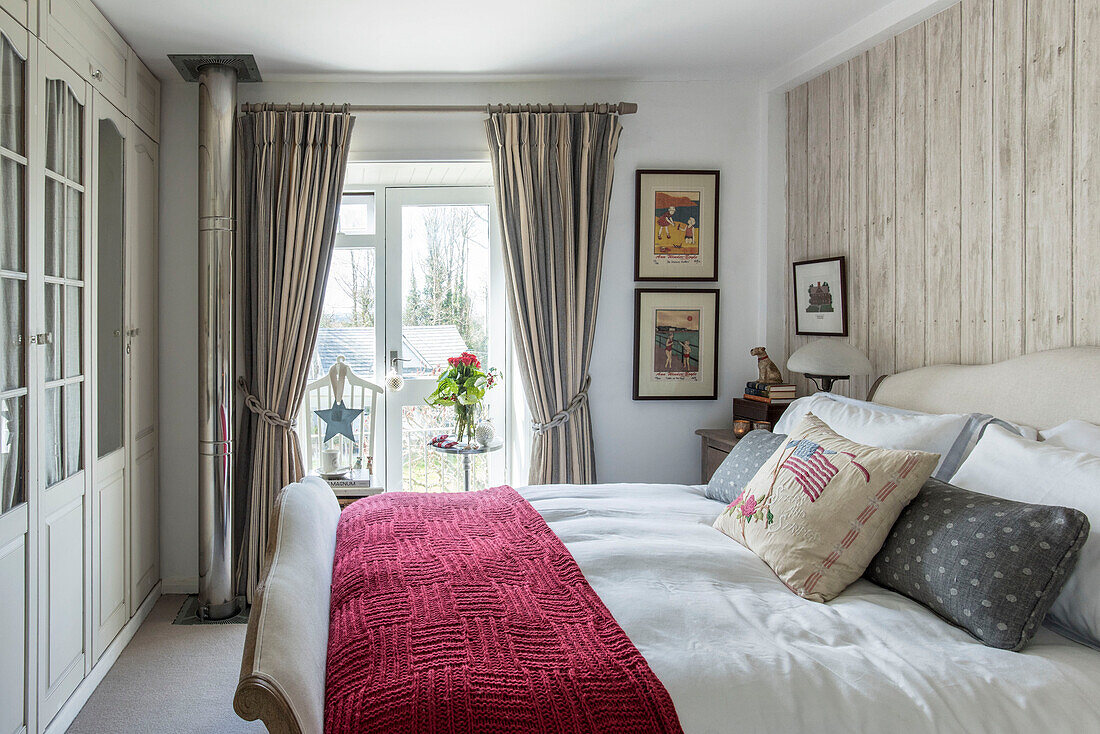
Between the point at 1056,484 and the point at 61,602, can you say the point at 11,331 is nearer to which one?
the point at 61,602

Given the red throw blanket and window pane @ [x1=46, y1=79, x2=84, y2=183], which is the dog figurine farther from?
window pane @ [x1=46, y1=79, x2=84, y2=183]

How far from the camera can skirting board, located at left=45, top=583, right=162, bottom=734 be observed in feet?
8.52

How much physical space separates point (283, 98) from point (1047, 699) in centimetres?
385

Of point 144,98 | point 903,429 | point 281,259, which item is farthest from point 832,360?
point 144,98

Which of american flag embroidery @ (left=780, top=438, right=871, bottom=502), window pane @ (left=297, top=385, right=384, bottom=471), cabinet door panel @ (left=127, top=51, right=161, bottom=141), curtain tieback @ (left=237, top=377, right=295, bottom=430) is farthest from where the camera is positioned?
window pane @ (left=297, top=385, right=384, bottom=471)

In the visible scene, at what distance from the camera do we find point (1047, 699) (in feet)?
4.58

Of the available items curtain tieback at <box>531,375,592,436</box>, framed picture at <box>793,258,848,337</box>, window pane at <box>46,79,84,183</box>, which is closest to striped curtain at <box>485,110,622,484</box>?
curtain tieback at <box>531,375,592,436</box>

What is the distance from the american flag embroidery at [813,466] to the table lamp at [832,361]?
0.94 meters

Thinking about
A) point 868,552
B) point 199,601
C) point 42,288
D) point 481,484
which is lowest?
point 199,601

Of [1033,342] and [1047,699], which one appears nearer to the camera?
[1047,699]

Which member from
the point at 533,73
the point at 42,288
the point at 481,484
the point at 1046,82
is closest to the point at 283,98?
the point at 533,73

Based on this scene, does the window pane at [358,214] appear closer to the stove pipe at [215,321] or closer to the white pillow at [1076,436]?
the stove pipe at [215,321]

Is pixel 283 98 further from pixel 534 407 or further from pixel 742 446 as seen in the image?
pixel 742 446

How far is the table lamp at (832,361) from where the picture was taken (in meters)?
3.02
